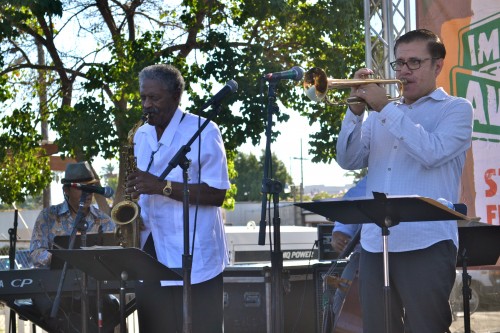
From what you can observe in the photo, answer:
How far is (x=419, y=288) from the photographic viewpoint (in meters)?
3.72

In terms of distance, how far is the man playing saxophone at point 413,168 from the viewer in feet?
12.2

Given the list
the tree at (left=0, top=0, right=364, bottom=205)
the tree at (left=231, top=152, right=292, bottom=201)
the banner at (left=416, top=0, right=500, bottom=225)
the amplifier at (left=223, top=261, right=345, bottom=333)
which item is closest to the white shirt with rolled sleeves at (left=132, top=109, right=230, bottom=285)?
the amplifier at (left=223, top=261, right=345, bottom=333)

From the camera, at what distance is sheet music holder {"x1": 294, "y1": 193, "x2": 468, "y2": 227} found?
340 cm

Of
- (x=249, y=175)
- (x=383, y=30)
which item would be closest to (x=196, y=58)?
(x=383, y=30)

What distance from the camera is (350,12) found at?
13.8 metres

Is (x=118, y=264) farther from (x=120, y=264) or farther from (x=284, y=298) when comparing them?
(x=284, y=298)

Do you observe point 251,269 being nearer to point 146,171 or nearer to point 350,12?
point 146,171

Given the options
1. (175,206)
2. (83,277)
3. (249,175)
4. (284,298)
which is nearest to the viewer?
(175,206)

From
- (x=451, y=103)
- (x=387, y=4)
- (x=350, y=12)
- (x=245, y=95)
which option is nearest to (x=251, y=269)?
(x=387, y=4)

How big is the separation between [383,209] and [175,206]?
1.17m

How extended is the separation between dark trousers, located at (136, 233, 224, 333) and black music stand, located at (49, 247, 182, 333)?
0.14m

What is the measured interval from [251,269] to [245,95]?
22.0 ft

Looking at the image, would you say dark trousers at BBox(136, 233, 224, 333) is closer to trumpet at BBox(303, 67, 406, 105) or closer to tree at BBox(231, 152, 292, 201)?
trumpet at BBox(303, 67, 406, 105)

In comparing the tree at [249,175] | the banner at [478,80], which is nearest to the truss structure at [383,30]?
the banner at [478,80]
